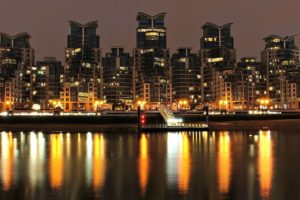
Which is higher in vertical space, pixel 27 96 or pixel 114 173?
pixel 27 96

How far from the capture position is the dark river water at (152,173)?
2064cm

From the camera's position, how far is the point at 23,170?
92.5 ft

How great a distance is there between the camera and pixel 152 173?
2639 centimetres

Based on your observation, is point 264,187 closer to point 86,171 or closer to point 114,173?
point 114,173

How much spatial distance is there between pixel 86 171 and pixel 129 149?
13.5 m

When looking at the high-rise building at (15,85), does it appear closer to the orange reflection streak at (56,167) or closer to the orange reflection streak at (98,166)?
the orange reflection streak at (56,167)

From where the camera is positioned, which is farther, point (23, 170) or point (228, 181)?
point (23, 170)

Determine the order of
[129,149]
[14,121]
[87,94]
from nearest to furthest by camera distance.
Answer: [129,149], [14,121], [87,94]

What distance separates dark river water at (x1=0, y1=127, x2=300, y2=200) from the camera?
20.6 meters

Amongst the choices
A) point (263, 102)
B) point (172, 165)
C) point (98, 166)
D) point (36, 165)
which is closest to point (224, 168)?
point (172, 165)

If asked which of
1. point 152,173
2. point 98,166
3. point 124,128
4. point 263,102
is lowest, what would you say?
point 152,173

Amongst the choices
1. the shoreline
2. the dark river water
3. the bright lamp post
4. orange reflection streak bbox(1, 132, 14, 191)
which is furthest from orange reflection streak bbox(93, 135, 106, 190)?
the bright lamp post

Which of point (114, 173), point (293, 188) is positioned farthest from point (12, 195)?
point (293, 188)

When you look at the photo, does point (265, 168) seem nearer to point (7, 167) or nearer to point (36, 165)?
Answer: point (36, 165)
